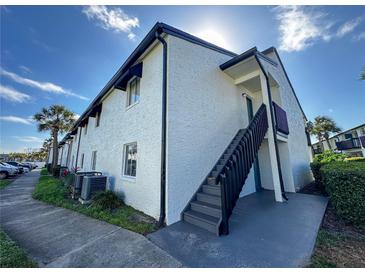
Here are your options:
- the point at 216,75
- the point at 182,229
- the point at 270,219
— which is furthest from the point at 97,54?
the point at 270,219

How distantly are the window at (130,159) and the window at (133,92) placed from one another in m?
2.09

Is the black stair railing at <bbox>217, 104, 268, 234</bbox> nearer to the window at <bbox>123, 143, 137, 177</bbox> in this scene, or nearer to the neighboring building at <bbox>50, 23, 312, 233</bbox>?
the neighboring building at <bbox>50, 23, 312, 233</bbox>

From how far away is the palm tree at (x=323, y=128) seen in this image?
96.5 ft

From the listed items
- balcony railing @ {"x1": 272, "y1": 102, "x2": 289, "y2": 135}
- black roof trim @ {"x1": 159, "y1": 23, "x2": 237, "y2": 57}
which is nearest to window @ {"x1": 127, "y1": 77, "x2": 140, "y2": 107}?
black roof trim @ {"x1": 159, "y1": 23, "x2": 237, "y2": 57}

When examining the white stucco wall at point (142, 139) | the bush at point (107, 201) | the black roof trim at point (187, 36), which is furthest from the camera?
the bush at point (107, 201)

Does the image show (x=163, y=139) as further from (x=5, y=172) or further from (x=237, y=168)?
(x=5, y=172)

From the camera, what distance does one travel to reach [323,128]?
29766mm

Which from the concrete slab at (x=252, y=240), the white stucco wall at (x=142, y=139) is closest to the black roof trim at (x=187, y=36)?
the white stucco wall at (x=142, y=139)

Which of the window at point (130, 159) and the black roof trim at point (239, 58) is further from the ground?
the black roof trim at point (239, 58)

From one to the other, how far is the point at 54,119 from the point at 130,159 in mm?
23904

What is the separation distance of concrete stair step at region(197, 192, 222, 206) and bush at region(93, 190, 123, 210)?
3245 mm

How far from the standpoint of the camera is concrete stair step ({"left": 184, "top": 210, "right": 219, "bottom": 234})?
3.61 metres

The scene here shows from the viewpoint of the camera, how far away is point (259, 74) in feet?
23.0

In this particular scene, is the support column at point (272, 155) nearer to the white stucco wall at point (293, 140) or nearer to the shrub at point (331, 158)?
the white stucco wall at point (293, 140)
